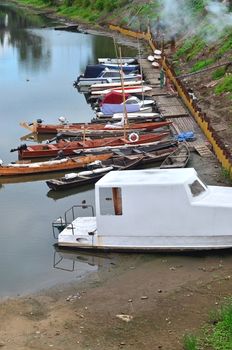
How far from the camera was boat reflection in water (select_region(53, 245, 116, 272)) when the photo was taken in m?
19.1

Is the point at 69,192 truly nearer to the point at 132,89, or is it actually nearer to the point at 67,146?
the point at 67,146

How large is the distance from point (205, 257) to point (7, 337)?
675 centimetres

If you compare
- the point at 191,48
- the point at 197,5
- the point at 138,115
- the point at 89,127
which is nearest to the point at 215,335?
the point at 89,127

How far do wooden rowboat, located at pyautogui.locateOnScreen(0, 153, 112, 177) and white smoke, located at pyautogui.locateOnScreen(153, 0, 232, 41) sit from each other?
24.5 metres

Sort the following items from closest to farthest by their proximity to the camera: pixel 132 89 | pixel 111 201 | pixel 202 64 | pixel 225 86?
1. pixel 111 201
2. pixel 225 86
3. pixel 132 89
4. pixel 202 64

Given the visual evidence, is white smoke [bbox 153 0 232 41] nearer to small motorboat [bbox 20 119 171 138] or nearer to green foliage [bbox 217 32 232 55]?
green foliage [bbox 217 32 232 55]

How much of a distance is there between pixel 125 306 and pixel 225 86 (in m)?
23.5

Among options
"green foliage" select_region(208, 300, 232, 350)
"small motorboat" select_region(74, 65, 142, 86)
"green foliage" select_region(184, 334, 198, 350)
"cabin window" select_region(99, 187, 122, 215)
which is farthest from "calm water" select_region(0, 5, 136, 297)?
"green foliage" select_region(184, 334, 198, 350)

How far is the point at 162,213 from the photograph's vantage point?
18.2m

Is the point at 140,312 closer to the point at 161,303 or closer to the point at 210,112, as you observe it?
the point at 161,303

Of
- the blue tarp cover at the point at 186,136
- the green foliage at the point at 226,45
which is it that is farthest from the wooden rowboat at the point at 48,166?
the green foliage at the point at 226,45

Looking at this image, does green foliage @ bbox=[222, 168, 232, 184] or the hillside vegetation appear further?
the hillside vegetation

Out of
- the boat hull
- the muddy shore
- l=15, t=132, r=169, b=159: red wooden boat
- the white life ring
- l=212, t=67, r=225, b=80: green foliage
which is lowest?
the muddy shore

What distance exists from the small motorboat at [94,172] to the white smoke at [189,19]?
80.4ft
